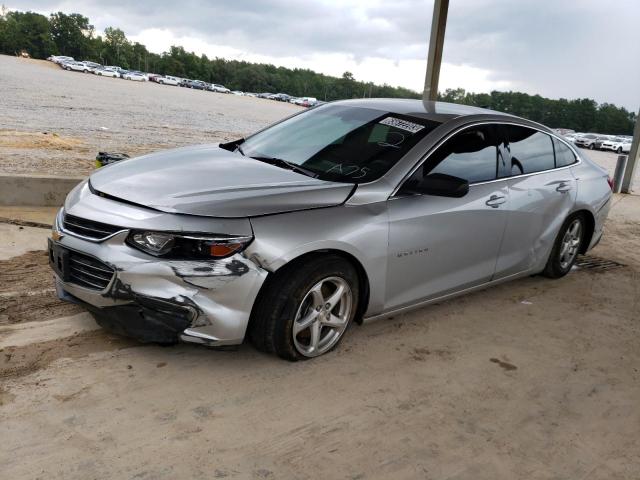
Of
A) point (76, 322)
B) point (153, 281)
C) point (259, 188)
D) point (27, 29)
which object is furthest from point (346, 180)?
point (27, 29)

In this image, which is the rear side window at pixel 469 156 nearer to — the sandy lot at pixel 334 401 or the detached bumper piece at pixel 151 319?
the sandy lot at pixel 334 401

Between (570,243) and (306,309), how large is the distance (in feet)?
10.5

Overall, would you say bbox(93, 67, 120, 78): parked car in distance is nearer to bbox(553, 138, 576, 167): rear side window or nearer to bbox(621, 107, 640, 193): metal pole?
bbox(621, 107, 640, 193): metal pole

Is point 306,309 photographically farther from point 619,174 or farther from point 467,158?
point 619,174

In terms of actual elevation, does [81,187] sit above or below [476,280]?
above

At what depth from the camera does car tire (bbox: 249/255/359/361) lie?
319 centimetres

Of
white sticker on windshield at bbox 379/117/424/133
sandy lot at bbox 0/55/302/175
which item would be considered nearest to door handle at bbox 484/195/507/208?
white sticker on windshield at bbox 379/117/424/133

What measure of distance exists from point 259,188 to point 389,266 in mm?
956

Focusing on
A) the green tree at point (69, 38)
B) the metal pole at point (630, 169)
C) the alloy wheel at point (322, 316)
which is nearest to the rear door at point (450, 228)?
the alloy wheel at point (322, 316)

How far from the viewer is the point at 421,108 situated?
174 inches

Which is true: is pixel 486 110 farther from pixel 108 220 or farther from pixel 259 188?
pixel 108 220

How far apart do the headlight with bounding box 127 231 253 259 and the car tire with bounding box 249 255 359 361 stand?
321 millimetres

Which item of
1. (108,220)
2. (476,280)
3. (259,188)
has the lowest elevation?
(476,280)

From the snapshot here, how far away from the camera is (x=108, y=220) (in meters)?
3.09
